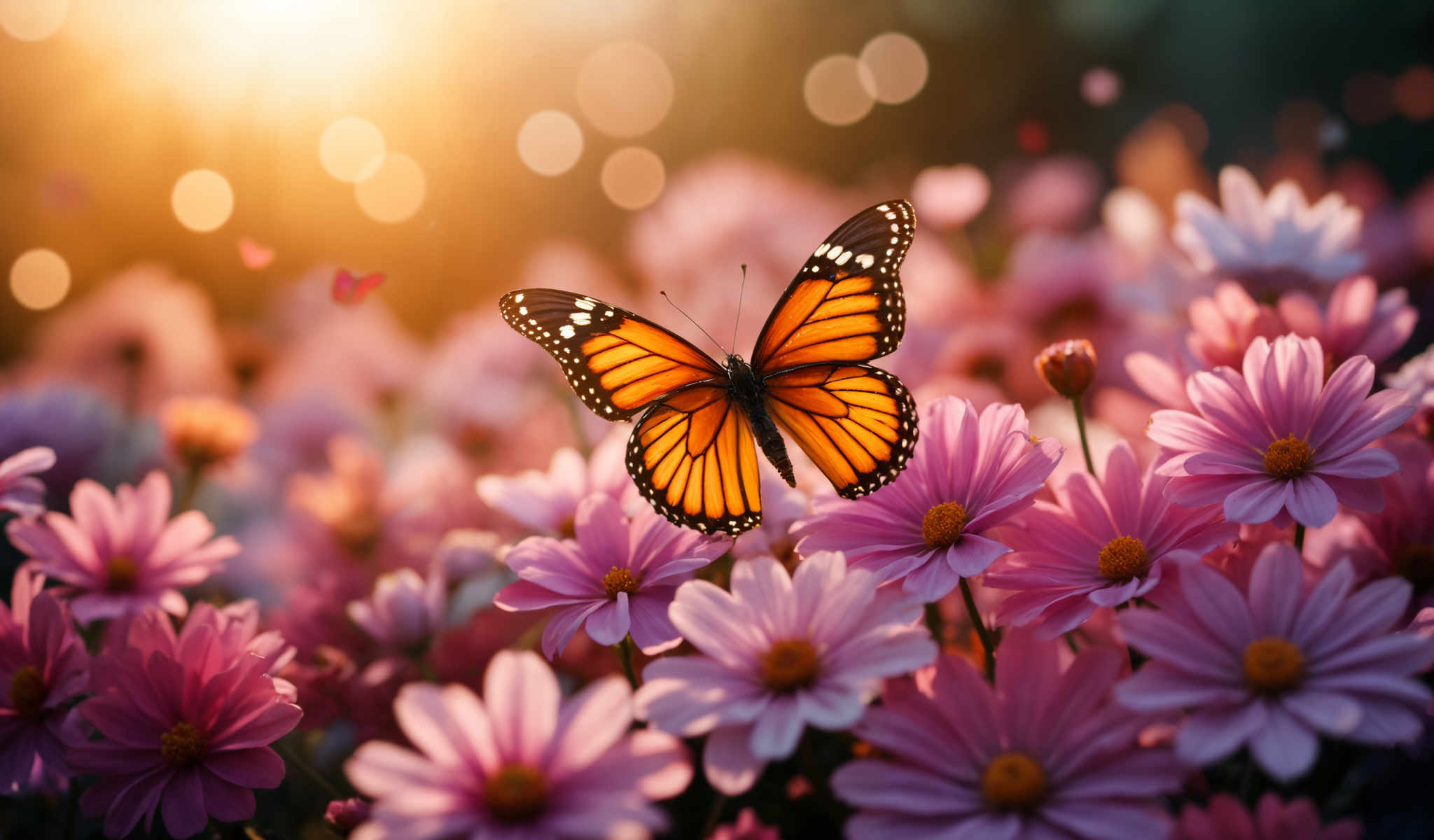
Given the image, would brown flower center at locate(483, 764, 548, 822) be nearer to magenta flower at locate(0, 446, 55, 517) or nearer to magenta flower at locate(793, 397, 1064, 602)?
magenta flower at locate(793, 397, 1064, 602)

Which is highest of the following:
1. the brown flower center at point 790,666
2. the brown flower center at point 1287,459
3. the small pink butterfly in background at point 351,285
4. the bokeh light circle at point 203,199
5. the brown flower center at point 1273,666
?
the bokeh light circle at point 203,199

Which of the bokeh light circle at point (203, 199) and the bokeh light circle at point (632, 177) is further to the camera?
the bokeh light circle at point (632, 177)

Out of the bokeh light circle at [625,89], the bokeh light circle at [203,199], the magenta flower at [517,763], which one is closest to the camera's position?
the magenta flower at [517,763]

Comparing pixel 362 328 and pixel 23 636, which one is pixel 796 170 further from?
pixel 23 636

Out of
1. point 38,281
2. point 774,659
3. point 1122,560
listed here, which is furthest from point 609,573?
point 38,281

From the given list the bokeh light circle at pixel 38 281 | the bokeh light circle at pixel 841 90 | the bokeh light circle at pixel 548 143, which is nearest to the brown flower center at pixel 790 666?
the bokeh light circle at pixel 38 281

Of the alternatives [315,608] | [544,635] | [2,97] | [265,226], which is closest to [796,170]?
[265,226]

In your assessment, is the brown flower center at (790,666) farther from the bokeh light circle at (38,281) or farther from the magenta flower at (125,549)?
the bokeh light circle at (38,281)
